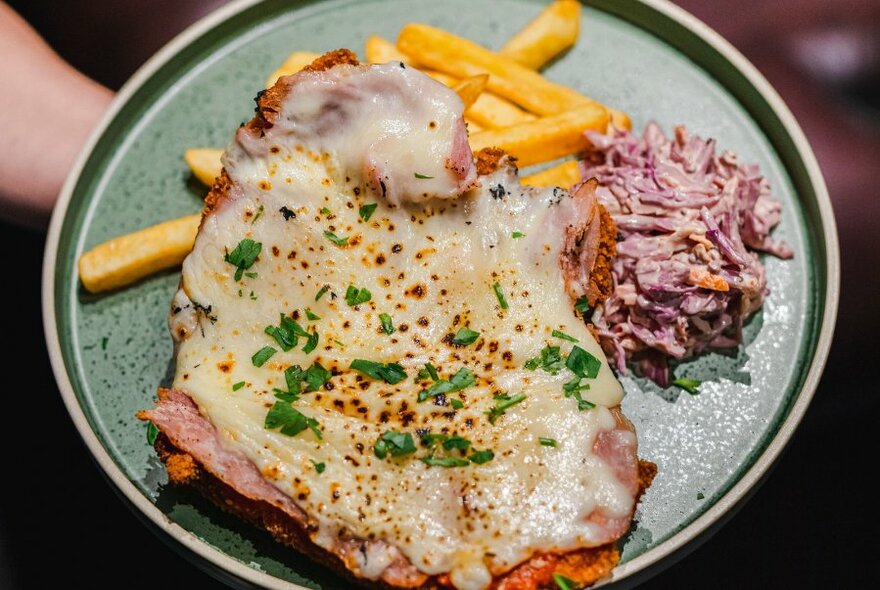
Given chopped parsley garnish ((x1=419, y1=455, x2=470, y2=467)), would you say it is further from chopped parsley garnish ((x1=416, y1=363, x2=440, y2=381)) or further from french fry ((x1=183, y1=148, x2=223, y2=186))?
french fry ((x1=183, y1=148, x2=223, y2=186))

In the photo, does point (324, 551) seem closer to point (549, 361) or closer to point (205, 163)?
point (549, 361)

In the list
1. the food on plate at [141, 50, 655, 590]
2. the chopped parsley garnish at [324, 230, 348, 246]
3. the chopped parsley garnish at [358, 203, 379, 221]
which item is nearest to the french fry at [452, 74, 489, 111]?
the food on plate at [141, 50, 655, 590]

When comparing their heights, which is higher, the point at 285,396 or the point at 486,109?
the point at 486,109

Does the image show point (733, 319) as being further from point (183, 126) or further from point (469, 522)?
point (183, 126)

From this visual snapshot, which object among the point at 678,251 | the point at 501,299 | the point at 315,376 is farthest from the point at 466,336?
the point at 678,251

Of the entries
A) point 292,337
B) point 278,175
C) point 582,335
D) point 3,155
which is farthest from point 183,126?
point 582,335
